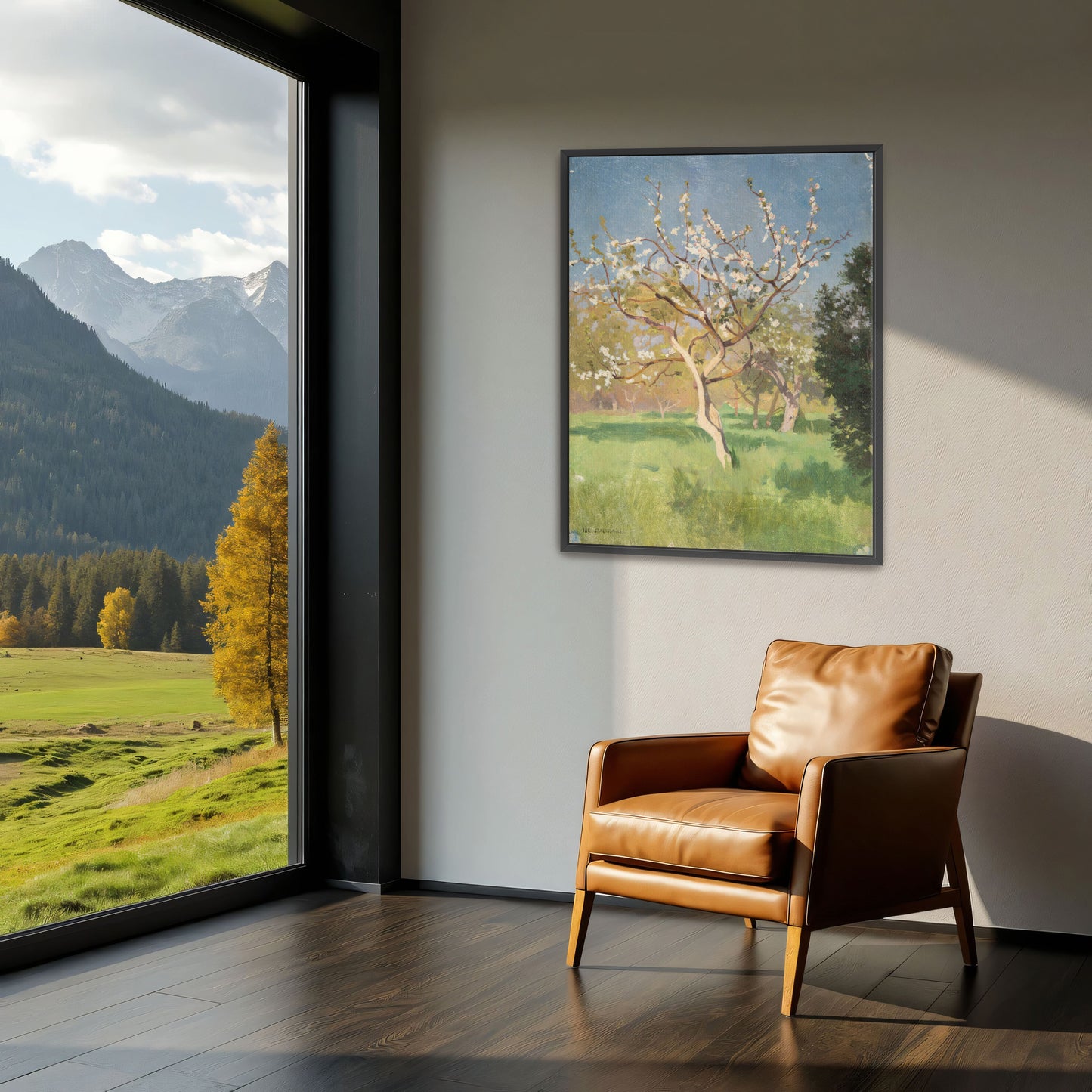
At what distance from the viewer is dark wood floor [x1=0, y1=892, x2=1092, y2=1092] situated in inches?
95.0

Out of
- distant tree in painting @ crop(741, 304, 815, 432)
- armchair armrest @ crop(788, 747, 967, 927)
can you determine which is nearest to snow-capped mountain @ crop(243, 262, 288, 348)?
distant tree in painting @ crop(741, 304, 815, 432)

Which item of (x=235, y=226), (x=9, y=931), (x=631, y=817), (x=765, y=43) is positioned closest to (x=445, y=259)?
(x=235, y=226)

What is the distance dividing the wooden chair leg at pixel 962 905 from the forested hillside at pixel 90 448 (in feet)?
7.41

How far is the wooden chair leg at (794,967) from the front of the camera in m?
2.74

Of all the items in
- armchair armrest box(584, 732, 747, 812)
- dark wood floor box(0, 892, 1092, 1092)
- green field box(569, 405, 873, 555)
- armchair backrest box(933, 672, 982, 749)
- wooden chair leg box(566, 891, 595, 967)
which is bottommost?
dark wood floor box(0, 892, 1092, 1092)

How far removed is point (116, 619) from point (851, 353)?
223 centimetres

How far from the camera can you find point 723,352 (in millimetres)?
3738

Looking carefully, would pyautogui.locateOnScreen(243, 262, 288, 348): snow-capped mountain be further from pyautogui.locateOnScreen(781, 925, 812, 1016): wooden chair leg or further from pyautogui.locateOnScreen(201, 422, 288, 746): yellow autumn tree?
pyautogui.locateOnScreen(781, 925, 812, 1016): wooden chair leg

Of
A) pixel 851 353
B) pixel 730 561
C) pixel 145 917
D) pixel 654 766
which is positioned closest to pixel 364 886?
pixel 145 917

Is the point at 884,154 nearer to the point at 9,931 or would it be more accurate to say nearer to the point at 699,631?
the point at 699,631

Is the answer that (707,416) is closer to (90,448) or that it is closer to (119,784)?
(90,448)

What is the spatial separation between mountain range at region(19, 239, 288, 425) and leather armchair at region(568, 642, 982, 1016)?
1.59 m

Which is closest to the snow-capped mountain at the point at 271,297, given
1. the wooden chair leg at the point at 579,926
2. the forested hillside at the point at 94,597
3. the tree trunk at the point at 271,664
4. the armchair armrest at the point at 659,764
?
the tree trunk at the point at 271,664

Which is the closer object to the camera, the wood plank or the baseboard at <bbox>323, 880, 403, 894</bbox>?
the wood plank
